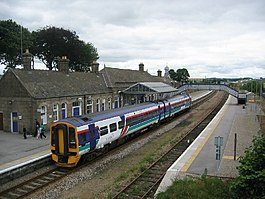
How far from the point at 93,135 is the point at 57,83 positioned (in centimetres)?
1258

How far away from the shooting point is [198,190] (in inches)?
391

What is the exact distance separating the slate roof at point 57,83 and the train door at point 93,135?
905 cm

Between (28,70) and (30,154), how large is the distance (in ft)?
35.1

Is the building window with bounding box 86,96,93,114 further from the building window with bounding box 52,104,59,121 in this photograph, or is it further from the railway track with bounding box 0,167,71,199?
the railway track with bounding box 0,167,71,199

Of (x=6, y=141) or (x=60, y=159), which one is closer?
(x=60, y=159)

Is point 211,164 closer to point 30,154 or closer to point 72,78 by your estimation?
point 30,154

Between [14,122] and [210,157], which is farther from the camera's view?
[14,122]

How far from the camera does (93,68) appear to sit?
3669 centimetres

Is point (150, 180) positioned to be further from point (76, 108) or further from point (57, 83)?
point (57, 83)

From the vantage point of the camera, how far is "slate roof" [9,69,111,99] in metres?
23.8

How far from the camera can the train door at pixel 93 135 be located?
1552cm

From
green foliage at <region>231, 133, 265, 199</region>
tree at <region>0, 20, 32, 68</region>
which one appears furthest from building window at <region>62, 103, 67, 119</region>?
tree at <region>0, 20, 32, 68</region>

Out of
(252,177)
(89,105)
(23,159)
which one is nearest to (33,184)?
(23,159)

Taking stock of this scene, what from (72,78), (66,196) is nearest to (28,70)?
(72,78)
